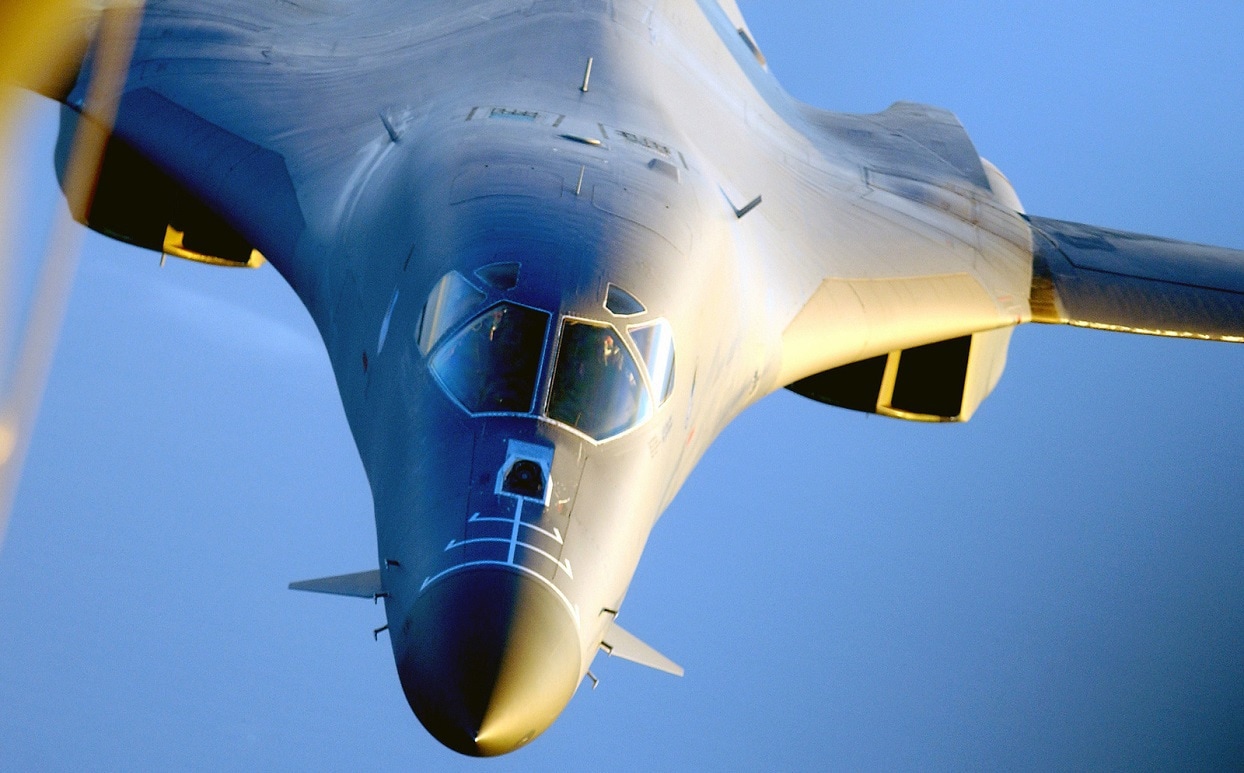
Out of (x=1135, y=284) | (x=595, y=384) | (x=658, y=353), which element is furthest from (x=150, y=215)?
(x=1135, y=284)

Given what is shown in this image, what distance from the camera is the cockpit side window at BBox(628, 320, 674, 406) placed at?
24.7 feet

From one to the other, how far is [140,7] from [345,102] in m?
3.64

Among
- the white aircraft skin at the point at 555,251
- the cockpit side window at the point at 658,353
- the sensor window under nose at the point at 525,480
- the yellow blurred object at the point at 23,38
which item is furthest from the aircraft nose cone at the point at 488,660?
the yellow blurred object at the point at 23,38

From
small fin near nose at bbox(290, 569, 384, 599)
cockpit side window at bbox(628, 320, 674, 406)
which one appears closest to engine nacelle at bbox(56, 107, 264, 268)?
small fin near nose at bbox(290, 569, 384, 599)

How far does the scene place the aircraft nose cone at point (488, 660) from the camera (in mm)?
6070

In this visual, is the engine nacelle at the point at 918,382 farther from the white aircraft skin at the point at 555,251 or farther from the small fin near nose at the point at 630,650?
the small fin near nose at the point at 630,650

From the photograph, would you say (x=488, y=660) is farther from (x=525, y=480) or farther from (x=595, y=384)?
(x=595, y=384)

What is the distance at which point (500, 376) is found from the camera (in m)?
7.13

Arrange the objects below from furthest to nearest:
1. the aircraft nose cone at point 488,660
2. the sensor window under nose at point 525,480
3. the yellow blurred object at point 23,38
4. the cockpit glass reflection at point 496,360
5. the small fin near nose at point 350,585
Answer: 1. the small fin near nose at point 350,585
2. the cockpit glass reflection at point 496,360
3. the sensor window under nose at point 525,480
4. the aircraft nose cone at point 488,660
5. the yellow blurred object at point 23,38

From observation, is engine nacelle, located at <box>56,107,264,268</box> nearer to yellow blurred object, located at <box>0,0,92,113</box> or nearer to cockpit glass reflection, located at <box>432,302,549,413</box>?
cockpit glass reflection, located at <box>432,302,549,413</box>

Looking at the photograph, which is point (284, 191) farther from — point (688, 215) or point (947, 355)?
point (947, 355)

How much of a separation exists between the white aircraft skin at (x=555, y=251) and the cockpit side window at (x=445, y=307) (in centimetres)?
10

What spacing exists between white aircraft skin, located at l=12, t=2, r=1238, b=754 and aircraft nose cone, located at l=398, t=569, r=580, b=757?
0.01 meters

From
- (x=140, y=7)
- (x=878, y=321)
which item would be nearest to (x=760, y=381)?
(x=878, y=321)
